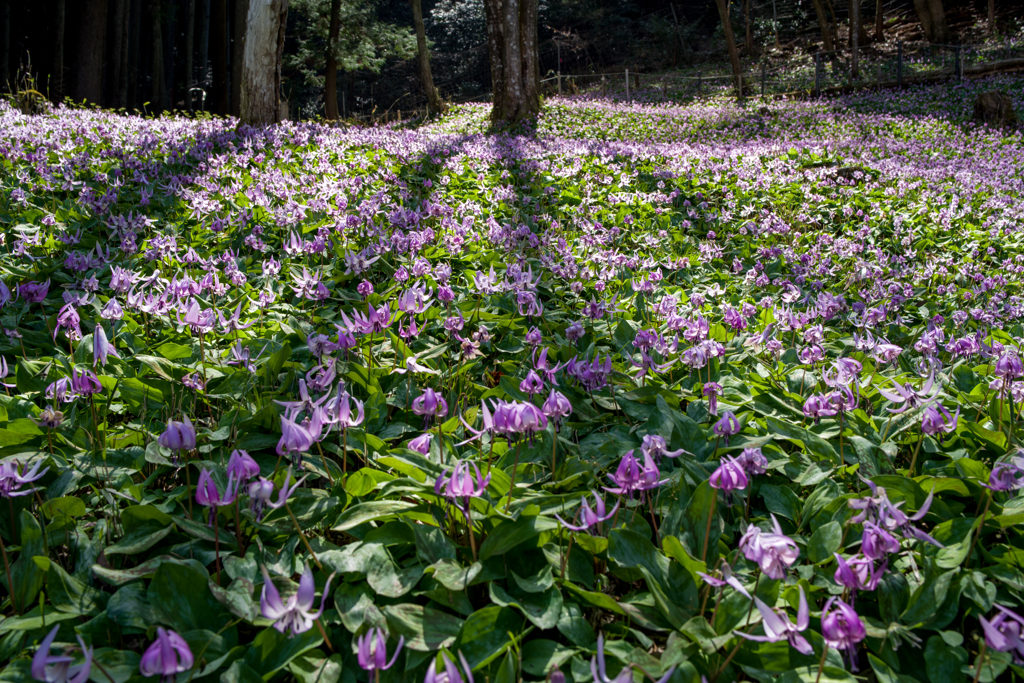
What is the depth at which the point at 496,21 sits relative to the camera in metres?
13.4

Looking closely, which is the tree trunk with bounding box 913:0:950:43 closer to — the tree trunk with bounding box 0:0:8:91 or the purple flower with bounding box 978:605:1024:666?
the tree trunk with bounding box 0:0:8:91

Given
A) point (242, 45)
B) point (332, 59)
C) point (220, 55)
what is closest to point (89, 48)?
point (220, 55)

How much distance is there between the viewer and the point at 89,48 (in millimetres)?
14344

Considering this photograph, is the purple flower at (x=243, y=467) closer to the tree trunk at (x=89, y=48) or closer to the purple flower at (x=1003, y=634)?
the purple flower at (x=1003, y=634)

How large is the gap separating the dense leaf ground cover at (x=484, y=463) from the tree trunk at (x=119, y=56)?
16.8 metres

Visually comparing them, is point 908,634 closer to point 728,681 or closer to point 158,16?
point 728,681

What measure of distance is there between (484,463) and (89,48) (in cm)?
1734

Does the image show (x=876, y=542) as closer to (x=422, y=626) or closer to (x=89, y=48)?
(x=422, y=626)

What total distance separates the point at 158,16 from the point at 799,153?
22.2 m

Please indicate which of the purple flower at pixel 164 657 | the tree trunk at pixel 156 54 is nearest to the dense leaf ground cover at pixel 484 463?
the purple flower at pixel 164 657

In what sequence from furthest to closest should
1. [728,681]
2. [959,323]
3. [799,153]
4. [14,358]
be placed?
[799,153]
[959,323]
[14,358]
[728,681]

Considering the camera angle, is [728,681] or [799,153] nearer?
[728,681]

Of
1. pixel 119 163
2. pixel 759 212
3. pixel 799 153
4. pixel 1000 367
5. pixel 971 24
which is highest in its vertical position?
pixel 971 24

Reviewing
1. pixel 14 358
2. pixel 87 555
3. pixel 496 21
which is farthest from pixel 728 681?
pixel 496 21
